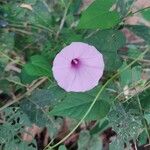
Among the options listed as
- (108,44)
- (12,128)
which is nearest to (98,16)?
(108,44)

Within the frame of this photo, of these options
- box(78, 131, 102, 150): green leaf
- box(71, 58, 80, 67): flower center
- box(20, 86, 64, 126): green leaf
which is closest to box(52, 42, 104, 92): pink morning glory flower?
box(71, 58, 80, 67): flower center

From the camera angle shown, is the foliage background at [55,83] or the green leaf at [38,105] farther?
the green leaf at [38,105]

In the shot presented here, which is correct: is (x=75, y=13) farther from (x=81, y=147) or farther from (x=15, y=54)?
(x=81, y=147)

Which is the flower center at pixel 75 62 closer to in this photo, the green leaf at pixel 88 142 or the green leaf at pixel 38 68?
the green leaf at pixel 38 68

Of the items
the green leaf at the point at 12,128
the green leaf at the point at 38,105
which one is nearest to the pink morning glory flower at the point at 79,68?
the green leaf at the point at 38,105

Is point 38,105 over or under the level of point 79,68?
under

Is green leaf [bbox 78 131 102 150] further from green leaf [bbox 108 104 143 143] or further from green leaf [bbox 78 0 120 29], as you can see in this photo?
green leaf [bbox 78 0 120 29]

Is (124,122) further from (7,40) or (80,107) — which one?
(7,40)
